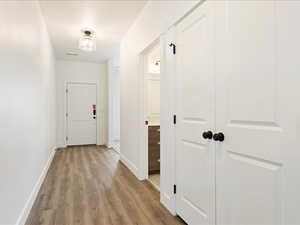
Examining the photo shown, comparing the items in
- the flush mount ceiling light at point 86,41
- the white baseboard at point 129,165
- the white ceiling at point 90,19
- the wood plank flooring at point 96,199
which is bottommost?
the wood plank flooring at point 96,199

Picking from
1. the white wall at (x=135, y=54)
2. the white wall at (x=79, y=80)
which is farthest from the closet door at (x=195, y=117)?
the white wall at (x=79, y=80)

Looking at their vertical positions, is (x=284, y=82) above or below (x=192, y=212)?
above

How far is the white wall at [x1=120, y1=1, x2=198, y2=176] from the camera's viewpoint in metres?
2.29

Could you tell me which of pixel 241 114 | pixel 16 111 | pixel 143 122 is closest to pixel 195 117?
pixel 241 114

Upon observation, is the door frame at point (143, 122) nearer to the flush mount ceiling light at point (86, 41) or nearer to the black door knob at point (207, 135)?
the flush mount ceiling light at point (86, 41)

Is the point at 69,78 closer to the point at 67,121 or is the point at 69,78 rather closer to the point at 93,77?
the point at 93,77

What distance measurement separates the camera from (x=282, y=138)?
1041 millimetres

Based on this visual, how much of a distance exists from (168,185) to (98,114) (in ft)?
15.6

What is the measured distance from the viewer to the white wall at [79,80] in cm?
620

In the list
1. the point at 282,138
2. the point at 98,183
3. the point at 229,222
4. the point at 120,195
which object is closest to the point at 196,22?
the point at 282,138

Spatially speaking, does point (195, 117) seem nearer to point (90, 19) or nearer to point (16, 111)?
point (16, 111)

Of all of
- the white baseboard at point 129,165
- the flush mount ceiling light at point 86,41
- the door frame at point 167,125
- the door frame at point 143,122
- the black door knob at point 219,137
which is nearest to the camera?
the black door knob at point 219,137

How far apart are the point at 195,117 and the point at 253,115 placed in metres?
0.65

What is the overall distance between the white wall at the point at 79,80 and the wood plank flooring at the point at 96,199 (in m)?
2.46
